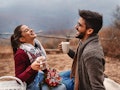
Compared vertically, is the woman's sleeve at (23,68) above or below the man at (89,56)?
below

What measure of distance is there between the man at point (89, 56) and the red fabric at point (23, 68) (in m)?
0.32

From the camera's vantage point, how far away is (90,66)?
3.05 m

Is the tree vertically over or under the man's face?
under

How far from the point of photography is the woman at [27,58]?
3.27 meters

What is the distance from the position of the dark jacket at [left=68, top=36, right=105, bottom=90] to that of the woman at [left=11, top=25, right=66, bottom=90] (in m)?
0.18

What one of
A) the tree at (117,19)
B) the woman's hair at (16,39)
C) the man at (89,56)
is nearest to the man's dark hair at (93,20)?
the man at (89,56)

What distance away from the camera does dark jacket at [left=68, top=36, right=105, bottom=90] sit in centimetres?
305

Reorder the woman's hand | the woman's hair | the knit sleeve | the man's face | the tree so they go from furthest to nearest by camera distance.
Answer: the tree < the woman's hair < the man's face < the woman's hand < the knit sleeve

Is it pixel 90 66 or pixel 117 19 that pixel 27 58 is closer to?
pixel 90 66

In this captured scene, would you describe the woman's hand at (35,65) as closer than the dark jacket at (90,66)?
No

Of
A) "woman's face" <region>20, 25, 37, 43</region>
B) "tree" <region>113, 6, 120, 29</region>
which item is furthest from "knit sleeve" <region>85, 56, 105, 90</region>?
"tree" <region>113, 6, 120, 29</region>

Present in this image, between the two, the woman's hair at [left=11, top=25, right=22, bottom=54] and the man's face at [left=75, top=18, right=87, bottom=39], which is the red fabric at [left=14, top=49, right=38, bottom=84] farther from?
the man's face at [left=75, top=18, right=87, bottom=39]

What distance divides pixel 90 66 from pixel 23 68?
603 mm

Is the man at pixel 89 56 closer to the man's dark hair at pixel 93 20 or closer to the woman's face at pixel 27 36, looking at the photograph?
the man's dark hair at pixel 93 20
